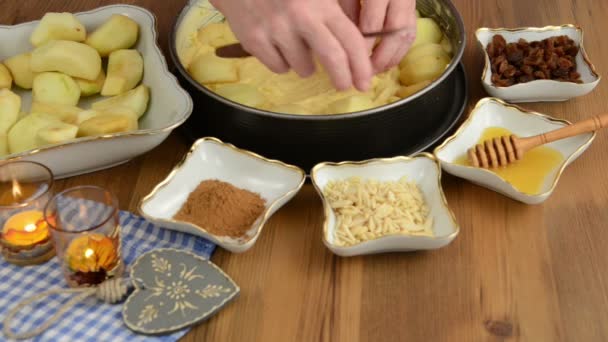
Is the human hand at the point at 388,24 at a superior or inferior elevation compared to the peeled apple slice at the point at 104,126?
superior

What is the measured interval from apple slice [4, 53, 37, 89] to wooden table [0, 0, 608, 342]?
23 centimetres

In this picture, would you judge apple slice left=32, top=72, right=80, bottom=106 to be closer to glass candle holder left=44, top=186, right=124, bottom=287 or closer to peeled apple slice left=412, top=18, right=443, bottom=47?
glass candle holder left=44, top=186, right=124, bottom=287

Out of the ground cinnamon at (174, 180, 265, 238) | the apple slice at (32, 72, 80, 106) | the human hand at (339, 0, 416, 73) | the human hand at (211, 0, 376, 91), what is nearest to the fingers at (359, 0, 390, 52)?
the human hand at (339, 0, 416, 73)

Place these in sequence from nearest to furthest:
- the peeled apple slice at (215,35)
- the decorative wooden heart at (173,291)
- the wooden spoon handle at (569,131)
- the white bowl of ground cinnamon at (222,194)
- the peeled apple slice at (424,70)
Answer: the decorative wooden heart at (173,291) < the white bowl of ground cinnamon at (222,194) < the wooden spoon handle at (569,131) < the peeled apple slice at (424,70) < the peeled apple slice at (215,35)

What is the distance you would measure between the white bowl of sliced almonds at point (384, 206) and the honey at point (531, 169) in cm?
10

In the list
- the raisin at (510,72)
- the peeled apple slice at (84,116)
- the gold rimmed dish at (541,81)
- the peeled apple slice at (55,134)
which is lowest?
the gold rimmed dish at (541,81)

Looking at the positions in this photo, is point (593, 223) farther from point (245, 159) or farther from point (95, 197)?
point (95, 197)

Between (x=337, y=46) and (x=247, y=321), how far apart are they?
0.39 m

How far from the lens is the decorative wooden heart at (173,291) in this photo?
38.5 inches

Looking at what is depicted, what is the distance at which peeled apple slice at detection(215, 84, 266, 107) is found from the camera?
4.14 ft

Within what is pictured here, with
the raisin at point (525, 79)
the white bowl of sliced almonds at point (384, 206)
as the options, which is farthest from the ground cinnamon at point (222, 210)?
the raisin at point (525, 79)

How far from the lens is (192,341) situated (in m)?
0.99

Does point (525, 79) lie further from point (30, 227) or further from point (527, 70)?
point (30, 227)

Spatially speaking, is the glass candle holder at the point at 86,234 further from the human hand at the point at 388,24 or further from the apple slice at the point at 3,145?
the human hand at the point at 388,24
